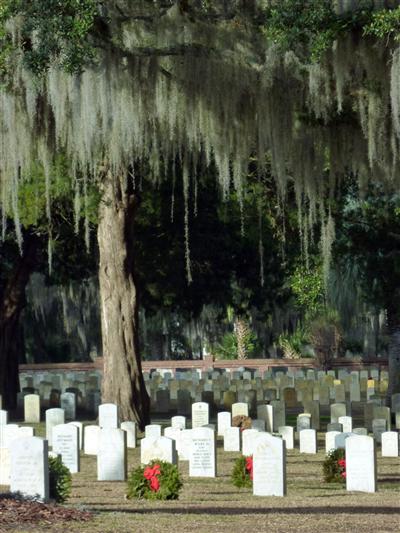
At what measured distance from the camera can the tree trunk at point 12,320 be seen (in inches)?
1249

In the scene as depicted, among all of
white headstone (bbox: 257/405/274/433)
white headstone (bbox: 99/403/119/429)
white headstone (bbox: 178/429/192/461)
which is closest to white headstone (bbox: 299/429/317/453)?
white headstone (bbox: 178/429/192/461)

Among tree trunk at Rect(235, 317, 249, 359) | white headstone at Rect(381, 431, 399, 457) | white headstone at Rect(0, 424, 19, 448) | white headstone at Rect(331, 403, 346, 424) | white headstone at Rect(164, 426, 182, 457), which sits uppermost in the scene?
tree trunk at Rect(235, 317, 249, 359)

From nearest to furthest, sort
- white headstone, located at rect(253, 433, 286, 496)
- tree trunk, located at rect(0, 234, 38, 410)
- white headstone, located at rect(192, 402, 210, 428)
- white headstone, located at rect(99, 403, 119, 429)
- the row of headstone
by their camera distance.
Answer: white headstone, located at rect(253, 433, 286, 496) < white headstone, located at rect(99, 403, 119, 429) < white headstone, located at rect(192, 402, 210, 428) < tree trunk, located at rect(0, 234, 38, 410) < the row of headstone

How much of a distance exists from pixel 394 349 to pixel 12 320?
9974 mm

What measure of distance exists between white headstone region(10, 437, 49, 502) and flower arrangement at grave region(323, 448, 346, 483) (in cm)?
517

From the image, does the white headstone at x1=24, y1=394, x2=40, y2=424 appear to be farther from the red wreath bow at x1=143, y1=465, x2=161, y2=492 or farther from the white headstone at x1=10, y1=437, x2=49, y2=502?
the white headstone at x1=10, y1=437, x2=49, y2=502

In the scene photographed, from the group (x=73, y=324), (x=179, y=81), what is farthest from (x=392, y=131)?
(x=73, y=324)

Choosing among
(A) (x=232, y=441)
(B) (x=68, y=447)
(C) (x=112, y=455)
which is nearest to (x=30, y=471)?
(C) (x=112, y=455)

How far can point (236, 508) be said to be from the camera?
1326 centimetres

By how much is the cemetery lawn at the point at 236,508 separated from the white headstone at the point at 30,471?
434 millimetres

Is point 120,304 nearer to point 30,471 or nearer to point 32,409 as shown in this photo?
point 32,409

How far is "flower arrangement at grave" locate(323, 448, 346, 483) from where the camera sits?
16453mm

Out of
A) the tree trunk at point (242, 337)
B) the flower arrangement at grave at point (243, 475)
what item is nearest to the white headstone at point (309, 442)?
the flower arrangement at grave at point (243, 475)

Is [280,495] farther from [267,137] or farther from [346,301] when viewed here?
[346,301]
